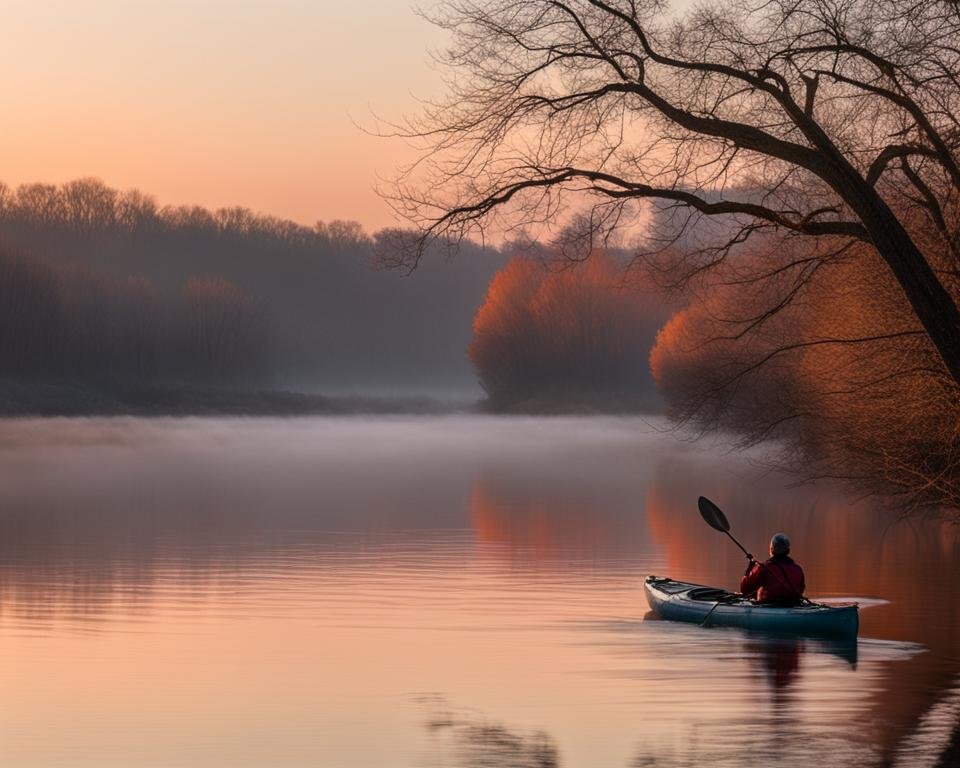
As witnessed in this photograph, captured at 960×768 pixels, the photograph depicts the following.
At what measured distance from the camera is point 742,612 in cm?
2256

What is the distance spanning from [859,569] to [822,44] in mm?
11570

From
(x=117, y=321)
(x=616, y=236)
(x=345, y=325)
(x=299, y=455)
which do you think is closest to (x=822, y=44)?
(x=616, y=236)

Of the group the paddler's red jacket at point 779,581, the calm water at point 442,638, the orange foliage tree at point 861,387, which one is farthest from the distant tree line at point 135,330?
the paddler's red jacket at point 779,581

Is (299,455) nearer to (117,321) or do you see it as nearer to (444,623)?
(117,321)

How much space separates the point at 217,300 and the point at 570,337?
2416cm

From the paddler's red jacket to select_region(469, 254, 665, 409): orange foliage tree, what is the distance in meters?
85.0

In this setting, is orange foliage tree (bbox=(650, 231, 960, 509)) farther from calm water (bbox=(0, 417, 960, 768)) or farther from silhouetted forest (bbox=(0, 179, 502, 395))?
silhouetted forest (bbox=(0, 179, 502, 395))

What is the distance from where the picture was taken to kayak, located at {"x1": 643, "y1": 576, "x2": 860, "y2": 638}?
21.1 meters

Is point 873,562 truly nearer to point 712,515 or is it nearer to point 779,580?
point 712,515

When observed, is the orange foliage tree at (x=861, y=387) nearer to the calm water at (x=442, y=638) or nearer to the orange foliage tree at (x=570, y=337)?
the calm water at (x=442, y=638)

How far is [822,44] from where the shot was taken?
22.4 meters

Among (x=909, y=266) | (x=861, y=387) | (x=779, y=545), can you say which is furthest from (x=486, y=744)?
(x=861, y=387)

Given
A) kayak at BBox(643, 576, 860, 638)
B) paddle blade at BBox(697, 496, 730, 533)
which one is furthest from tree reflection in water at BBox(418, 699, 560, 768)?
paddle blade at BBox(697, 496, 730, 533)

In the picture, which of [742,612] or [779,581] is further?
[742,612]
